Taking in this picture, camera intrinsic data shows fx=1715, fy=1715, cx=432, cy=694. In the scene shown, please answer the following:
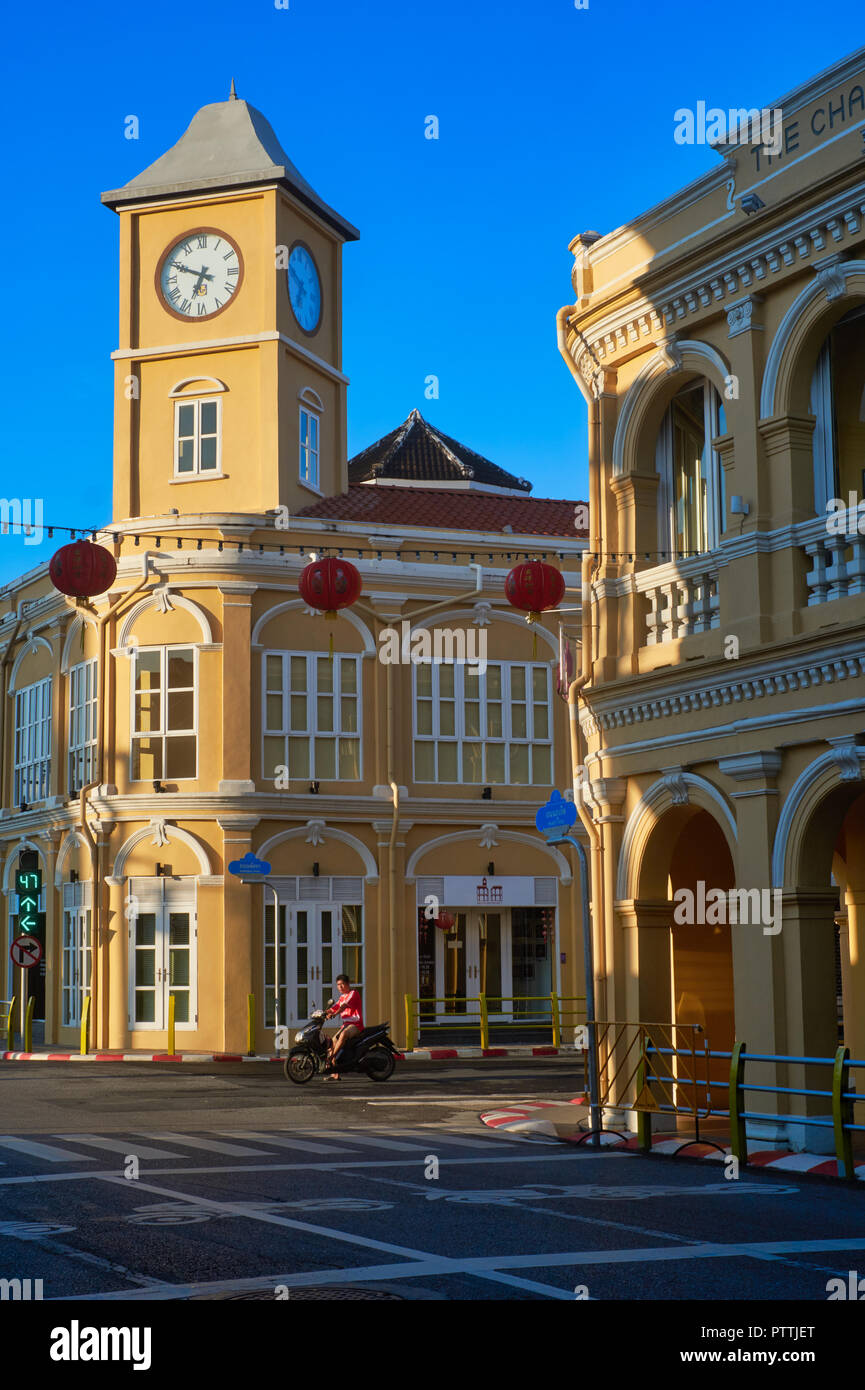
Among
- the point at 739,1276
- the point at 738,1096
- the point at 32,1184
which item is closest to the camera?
the point at 739,1276

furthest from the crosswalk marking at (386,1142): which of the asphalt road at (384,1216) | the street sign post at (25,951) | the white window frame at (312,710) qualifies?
the white window frame at (312,710)

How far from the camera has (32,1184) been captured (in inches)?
490

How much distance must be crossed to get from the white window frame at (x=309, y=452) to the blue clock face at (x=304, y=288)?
1.79 metres

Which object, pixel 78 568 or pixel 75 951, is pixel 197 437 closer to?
pixel 78 568

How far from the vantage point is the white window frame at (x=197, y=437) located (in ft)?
115

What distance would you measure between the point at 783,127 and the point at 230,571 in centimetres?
1844

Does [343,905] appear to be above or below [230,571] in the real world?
below

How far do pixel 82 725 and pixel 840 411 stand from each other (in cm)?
2194

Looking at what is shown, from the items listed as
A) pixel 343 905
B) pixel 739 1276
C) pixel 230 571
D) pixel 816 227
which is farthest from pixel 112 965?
pixel 739 1276

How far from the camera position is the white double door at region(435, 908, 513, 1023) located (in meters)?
34.2

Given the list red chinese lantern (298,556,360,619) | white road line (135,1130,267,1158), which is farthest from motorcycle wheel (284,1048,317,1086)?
white road line (135,1130,267,1158)

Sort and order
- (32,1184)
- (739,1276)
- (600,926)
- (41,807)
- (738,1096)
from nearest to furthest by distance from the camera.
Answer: (739,1276)
(32,1184)
(738,1096)
(600,926)
(41,807)

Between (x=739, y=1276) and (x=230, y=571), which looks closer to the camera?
(x=739, y=1276)

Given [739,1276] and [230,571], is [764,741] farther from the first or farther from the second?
[230,571]
